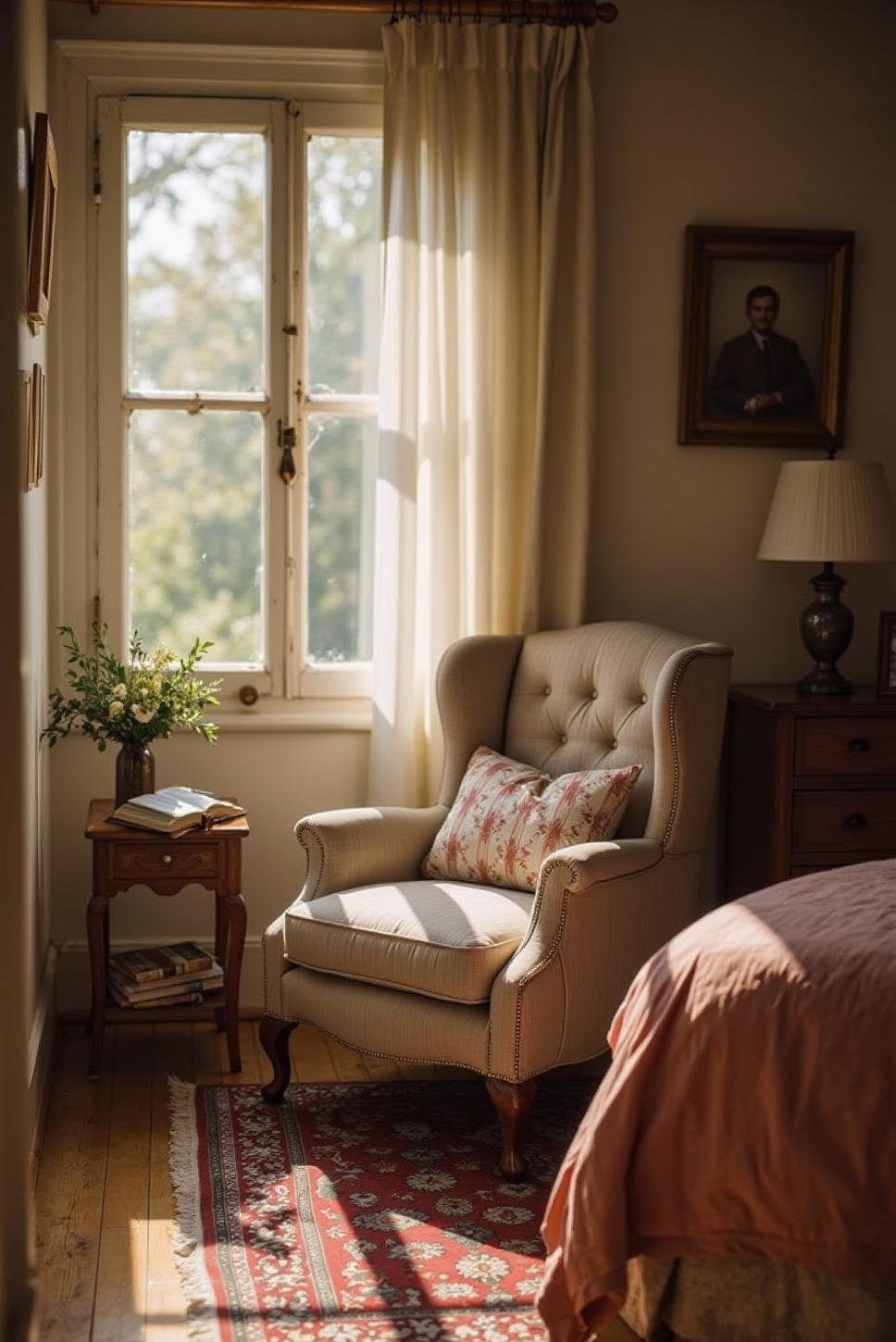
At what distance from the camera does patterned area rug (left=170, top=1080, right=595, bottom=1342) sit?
2459mm

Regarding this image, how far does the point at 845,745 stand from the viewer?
3.66 m

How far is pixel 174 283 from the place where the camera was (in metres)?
3.91

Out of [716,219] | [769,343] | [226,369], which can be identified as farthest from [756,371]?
[226,369]

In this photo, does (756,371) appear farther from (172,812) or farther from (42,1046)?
(42,1046)

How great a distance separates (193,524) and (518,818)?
1.25m

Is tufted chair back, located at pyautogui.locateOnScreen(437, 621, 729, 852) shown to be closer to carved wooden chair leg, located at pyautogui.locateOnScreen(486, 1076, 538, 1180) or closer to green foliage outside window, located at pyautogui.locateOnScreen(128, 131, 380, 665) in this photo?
green foliage outside window, located at pyautogui.locateOnScreen(128, 131, 380, 665)

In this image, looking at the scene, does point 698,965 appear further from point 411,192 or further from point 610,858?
point 411,192

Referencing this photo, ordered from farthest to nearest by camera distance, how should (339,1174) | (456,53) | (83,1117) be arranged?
1. (456,53)
2. (83,1117)
3. (339,1174)

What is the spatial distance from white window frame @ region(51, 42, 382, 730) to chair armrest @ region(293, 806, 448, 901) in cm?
53

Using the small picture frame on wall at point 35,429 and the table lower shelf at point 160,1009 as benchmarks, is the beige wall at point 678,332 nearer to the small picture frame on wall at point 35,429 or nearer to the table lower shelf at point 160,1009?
the table lower shelf at point 160,1009

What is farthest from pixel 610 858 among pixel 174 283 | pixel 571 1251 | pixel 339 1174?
pixel 174 283

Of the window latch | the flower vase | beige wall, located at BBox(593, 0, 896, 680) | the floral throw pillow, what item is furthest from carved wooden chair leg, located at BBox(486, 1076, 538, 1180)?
the window latch

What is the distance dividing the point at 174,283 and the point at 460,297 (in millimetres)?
749

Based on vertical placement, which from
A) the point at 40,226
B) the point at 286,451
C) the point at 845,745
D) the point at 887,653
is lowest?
the point at 845,745
